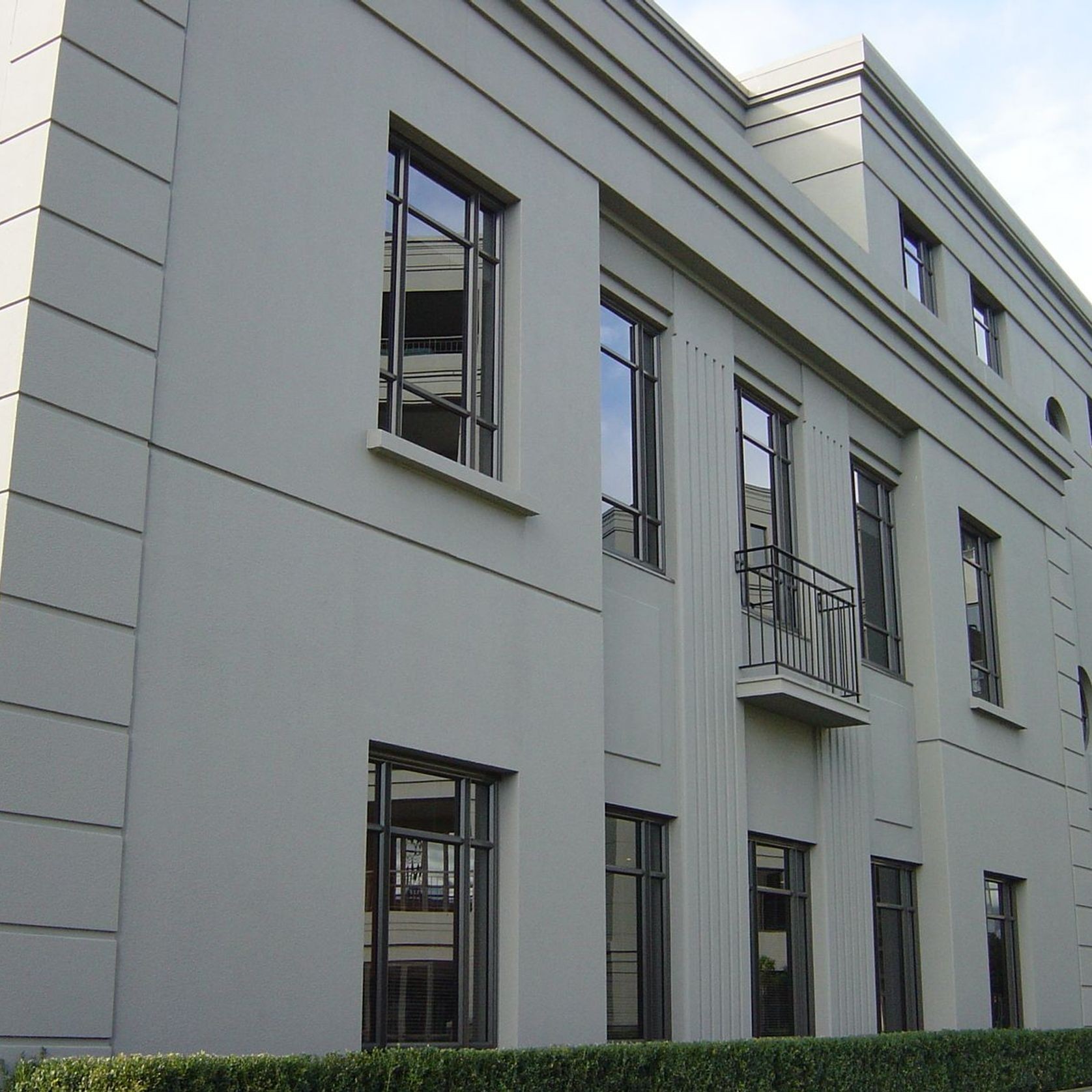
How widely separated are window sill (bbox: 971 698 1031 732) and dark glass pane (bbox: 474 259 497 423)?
34.5ft

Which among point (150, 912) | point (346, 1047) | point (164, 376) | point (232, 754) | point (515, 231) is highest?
point (515, 231)

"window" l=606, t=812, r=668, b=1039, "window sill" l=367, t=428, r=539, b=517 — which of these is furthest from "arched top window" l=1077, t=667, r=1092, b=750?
"window sill" l=367, t=428, r=539, b=517

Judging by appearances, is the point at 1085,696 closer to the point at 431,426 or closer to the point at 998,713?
the point at 998,713

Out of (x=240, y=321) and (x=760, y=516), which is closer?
(x=240, y=321)

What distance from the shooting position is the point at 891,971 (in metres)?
17.6

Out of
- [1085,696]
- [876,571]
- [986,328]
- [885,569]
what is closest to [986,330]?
[986,328]

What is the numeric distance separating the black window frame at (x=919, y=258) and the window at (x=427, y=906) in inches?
554

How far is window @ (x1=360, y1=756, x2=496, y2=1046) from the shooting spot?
33.8ft

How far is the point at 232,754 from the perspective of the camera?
9211mm

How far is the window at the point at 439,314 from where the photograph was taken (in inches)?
460

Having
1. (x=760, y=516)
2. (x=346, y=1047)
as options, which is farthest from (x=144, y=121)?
(x=760, y=516)

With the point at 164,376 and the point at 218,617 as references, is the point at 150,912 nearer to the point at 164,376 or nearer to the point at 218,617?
the point at 218,617

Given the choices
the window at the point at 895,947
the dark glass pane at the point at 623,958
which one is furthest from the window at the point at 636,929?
the window at the point at 895,947

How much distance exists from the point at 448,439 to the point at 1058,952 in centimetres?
1417
